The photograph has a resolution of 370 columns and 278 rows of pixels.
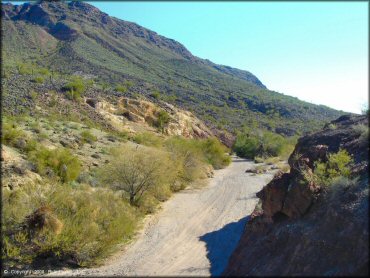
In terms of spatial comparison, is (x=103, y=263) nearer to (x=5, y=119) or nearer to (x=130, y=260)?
(x=130, y=260)

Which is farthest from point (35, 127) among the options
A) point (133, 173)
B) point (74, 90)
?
point (74, 90)

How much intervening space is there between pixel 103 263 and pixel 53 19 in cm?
9383

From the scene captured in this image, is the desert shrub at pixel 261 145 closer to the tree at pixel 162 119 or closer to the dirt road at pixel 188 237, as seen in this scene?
the tree at pixel 162 119

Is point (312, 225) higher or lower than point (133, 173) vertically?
higher

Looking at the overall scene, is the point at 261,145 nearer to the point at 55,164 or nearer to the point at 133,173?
the point at 133,173

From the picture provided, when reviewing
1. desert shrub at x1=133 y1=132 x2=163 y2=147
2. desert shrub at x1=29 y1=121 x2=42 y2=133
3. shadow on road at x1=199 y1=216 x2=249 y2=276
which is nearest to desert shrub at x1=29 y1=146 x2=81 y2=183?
desert shrub at x1=29 y1=121 x2=42 y2=133

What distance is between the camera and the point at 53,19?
9656cm

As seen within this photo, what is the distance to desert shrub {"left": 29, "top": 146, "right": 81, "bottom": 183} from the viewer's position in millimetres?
21641

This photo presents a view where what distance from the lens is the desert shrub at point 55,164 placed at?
2164 centimetres

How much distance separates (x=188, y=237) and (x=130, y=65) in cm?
7066

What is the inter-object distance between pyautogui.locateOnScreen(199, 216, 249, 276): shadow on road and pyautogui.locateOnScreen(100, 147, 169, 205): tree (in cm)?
658

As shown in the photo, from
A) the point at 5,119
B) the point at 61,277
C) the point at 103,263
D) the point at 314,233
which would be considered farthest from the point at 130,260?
the point at 5,119

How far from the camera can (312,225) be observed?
1026 centimetres

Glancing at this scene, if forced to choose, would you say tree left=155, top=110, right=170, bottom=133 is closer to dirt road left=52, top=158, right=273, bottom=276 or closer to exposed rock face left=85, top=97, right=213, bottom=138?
exposed rock face left=85, top=97, right=213, bottom=138
